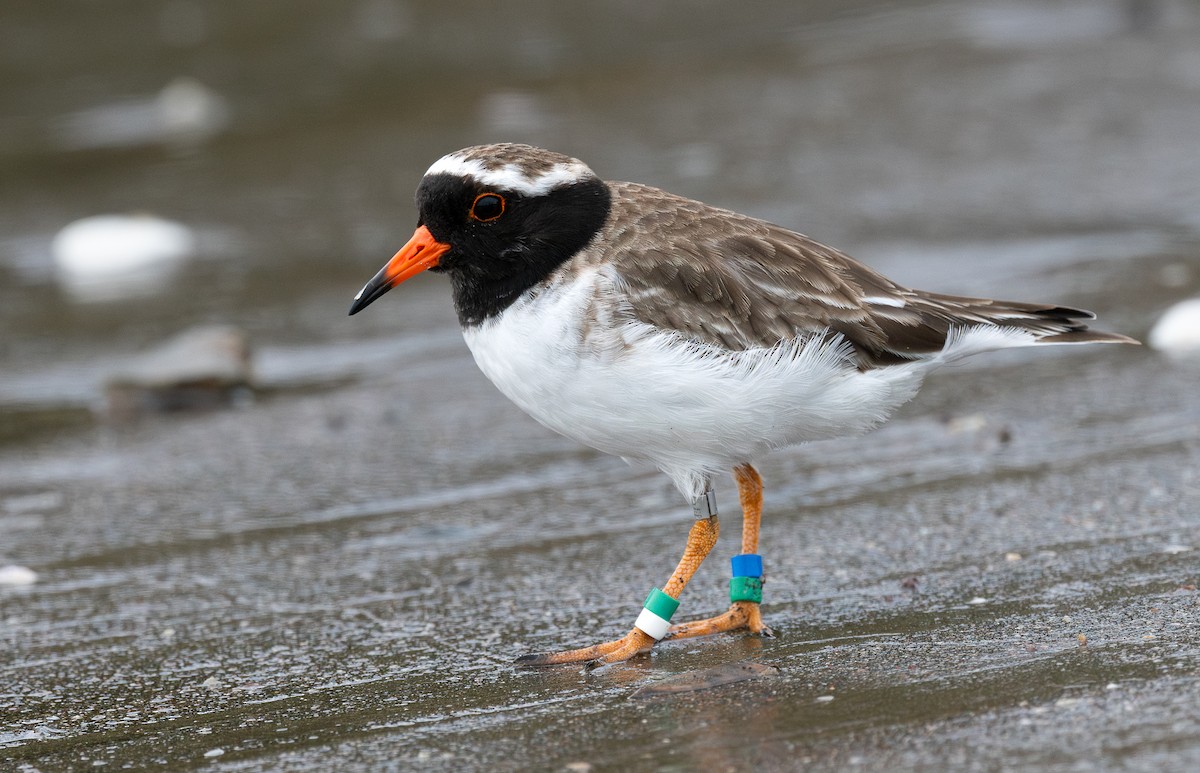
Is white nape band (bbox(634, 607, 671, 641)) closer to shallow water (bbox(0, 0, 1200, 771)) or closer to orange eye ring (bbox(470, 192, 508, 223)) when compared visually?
shallow water (bbox(0, 0, 1200, 771))

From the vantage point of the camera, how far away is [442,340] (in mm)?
8484

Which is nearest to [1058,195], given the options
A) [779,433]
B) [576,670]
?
[779,433]

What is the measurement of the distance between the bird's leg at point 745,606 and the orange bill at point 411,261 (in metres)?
1.29

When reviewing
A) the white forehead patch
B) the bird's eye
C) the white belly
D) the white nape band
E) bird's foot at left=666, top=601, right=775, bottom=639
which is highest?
the white forehead patch

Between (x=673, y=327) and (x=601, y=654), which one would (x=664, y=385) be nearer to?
(x=673, y=327)

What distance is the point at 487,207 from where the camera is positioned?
15.5 feet

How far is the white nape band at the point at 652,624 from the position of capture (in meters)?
4.52

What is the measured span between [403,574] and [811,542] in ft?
5.25

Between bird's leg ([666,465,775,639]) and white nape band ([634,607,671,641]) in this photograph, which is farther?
bird's leg ([666,465,775,639])

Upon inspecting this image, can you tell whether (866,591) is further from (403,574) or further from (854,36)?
(854,36)

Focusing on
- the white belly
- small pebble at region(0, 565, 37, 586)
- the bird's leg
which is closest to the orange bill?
the white belly

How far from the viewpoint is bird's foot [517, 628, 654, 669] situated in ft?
14.7

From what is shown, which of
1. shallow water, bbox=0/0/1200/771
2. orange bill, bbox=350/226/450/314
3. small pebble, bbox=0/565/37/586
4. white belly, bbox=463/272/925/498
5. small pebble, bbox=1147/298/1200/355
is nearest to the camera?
shallow water, bbox=0/0/1200/771

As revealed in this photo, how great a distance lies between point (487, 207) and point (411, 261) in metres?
0.34
